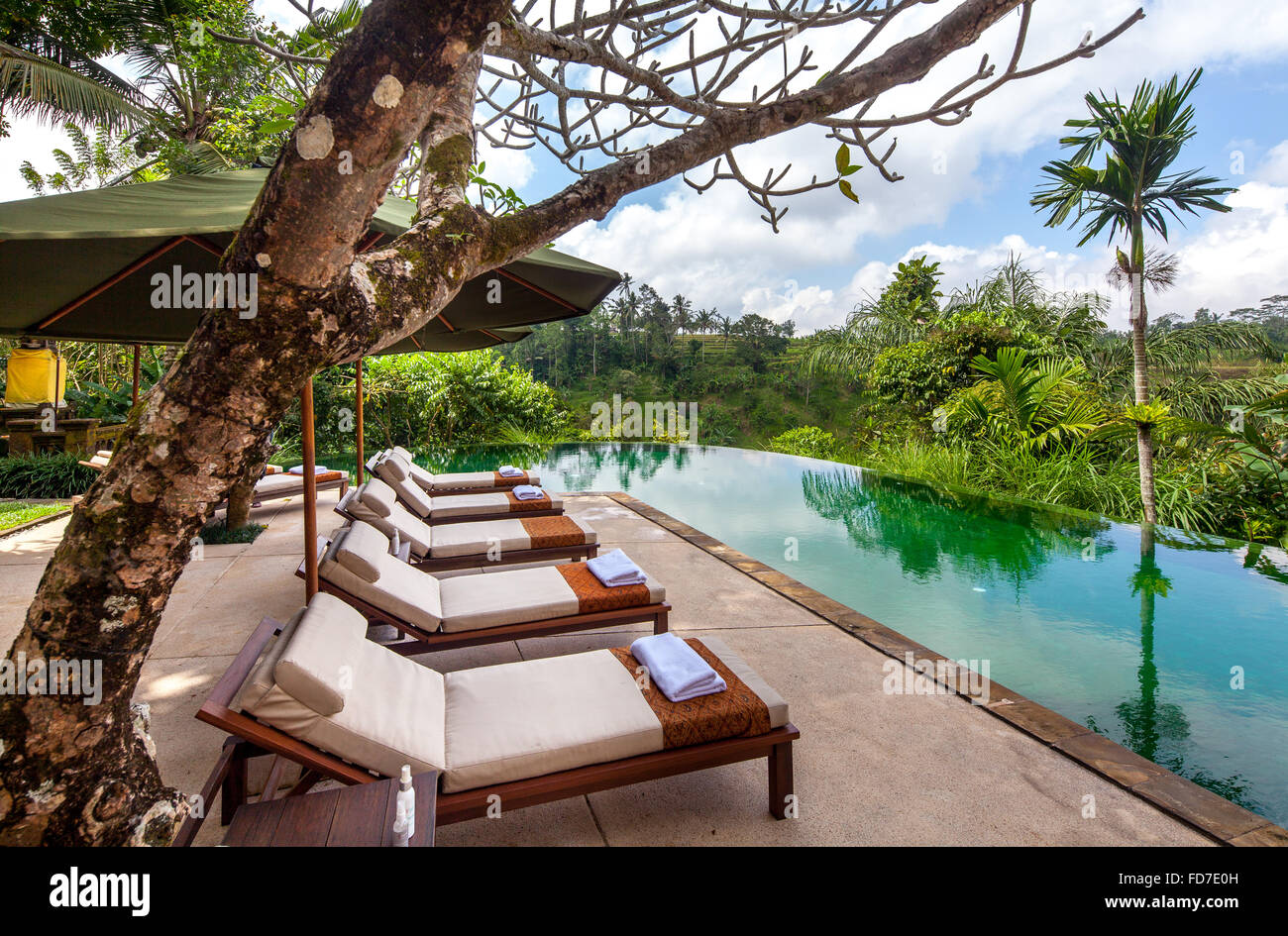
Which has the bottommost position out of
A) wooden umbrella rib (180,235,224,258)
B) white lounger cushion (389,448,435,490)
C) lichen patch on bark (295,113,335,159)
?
white lounger cushion (389,448,435,490)

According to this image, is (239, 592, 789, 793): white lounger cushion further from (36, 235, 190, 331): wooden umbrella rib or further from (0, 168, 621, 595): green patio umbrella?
(36, 235, 190, 331): wooden umbrella rib

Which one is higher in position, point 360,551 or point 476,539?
point 360,551

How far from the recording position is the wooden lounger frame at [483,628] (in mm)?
3033

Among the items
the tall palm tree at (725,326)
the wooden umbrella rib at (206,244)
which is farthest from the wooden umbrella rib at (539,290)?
the tall palm tree at (725,326)

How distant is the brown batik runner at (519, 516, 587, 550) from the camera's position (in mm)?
4668

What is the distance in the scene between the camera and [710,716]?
2.18 m

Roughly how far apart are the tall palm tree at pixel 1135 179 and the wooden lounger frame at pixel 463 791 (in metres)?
9.39

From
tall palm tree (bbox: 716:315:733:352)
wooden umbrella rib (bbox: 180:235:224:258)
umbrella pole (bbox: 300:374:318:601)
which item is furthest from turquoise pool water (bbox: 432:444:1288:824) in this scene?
tall palm tree (bbox: 716:315:733:352)

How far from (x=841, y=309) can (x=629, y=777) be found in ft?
79.0

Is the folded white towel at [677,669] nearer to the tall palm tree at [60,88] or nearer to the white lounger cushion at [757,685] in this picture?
the white lounger cushion at [757,685]

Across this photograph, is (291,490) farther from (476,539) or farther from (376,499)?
(476,539)

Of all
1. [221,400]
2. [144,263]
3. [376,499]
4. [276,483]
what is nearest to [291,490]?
[276,483]

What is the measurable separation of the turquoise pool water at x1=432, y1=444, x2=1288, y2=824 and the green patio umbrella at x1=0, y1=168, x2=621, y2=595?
2.97 meters

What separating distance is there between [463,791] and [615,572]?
174 cm
